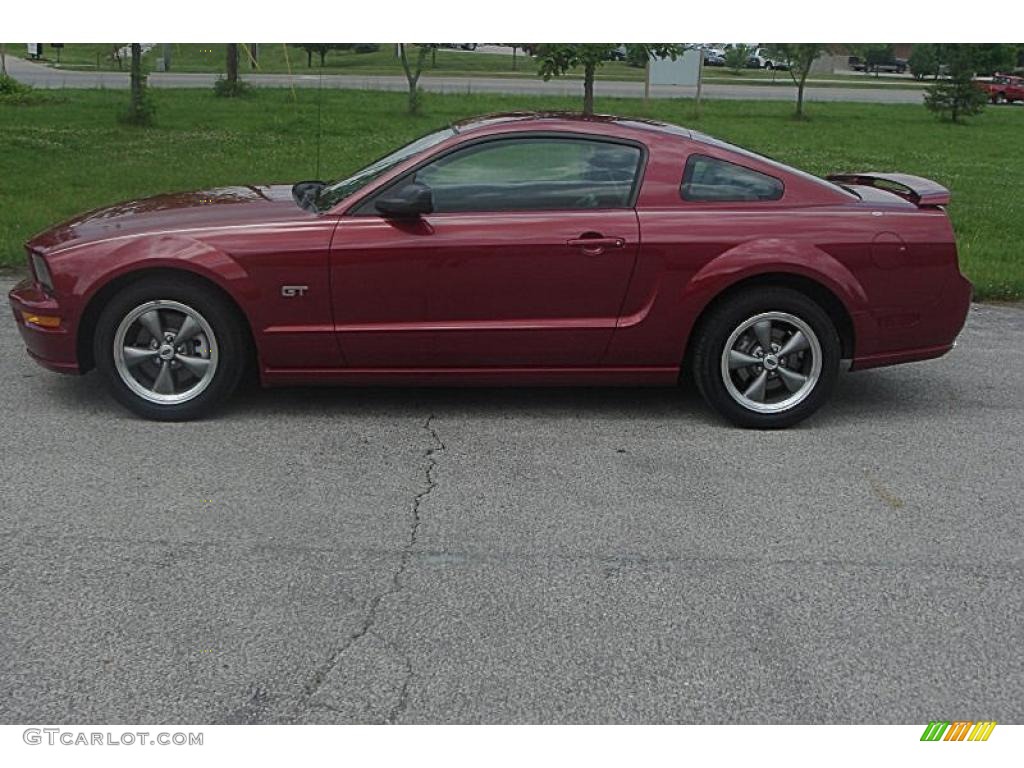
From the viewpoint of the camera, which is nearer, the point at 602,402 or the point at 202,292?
the point at 202,292

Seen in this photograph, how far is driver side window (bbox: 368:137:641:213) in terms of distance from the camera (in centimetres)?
555

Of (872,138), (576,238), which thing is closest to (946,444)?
(576,238)

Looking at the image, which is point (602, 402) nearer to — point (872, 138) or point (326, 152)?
point (326, 152)

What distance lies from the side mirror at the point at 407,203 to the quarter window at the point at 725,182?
129 centimetres

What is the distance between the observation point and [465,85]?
3186cm

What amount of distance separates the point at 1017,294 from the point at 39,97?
1882 cm

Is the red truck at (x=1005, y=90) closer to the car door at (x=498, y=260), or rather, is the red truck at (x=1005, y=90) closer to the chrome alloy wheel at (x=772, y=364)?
the chrome alloy wheel at (x=772, y=364)

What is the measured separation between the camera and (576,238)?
5449 millimetres

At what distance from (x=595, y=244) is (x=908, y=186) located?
1.85 metres

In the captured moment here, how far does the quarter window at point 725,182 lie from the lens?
5613 mm

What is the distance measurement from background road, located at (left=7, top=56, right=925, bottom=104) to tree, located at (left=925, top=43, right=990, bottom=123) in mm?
4988

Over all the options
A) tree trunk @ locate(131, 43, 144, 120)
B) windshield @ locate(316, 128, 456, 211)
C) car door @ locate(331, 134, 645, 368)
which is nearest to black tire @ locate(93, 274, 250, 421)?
car door @ locate(331, 134, 645, 368)

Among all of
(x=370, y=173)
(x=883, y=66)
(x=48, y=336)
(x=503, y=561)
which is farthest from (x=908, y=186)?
(x=883, y=66)

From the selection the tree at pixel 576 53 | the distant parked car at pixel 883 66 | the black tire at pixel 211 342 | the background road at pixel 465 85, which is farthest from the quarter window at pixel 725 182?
the distant parked car at pixel 883 66
